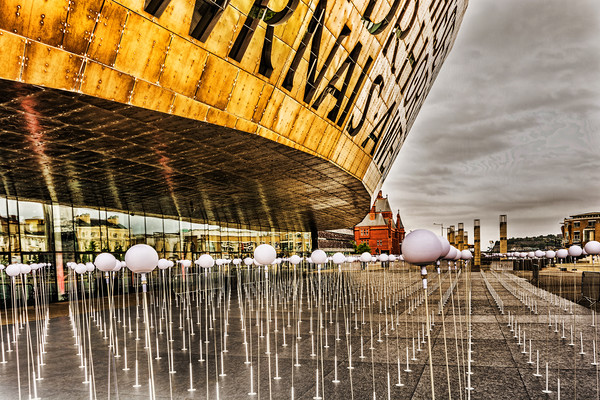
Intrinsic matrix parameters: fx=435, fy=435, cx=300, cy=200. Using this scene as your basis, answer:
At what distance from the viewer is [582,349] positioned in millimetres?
12266

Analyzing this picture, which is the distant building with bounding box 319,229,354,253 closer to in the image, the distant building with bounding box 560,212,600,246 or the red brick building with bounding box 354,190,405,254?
the red brick building with bounding box 354,190,405,254

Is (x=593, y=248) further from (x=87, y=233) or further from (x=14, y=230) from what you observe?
(x=87, y=233)

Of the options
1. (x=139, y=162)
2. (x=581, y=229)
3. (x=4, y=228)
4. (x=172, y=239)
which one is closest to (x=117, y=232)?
(x=172, y=239)

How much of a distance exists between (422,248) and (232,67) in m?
9.18

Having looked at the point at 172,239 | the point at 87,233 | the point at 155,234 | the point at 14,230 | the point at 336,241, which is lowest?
the point at 336,241

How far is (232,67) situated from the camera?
42.9 ft

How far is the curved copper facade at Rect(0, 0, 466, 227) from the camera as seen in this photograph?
30.4 feet

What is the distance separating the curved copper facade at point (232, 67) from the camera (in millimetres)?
9266

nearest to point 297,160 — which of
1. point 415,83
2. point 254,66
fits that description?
point 254,66

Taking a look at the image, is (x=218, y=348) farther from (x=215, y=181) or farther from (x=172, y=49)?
(x=215, y=181)

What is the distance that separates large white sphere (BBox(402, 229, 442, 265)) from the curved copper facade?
797cm

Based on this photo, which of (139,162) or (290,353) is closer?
(290,353)

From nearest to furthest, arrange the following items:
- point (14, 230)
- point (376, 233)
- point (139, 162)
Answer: point (139, 162), point (14, 230), point (376, 233)

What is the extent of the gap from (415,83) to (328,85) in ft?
46.6
